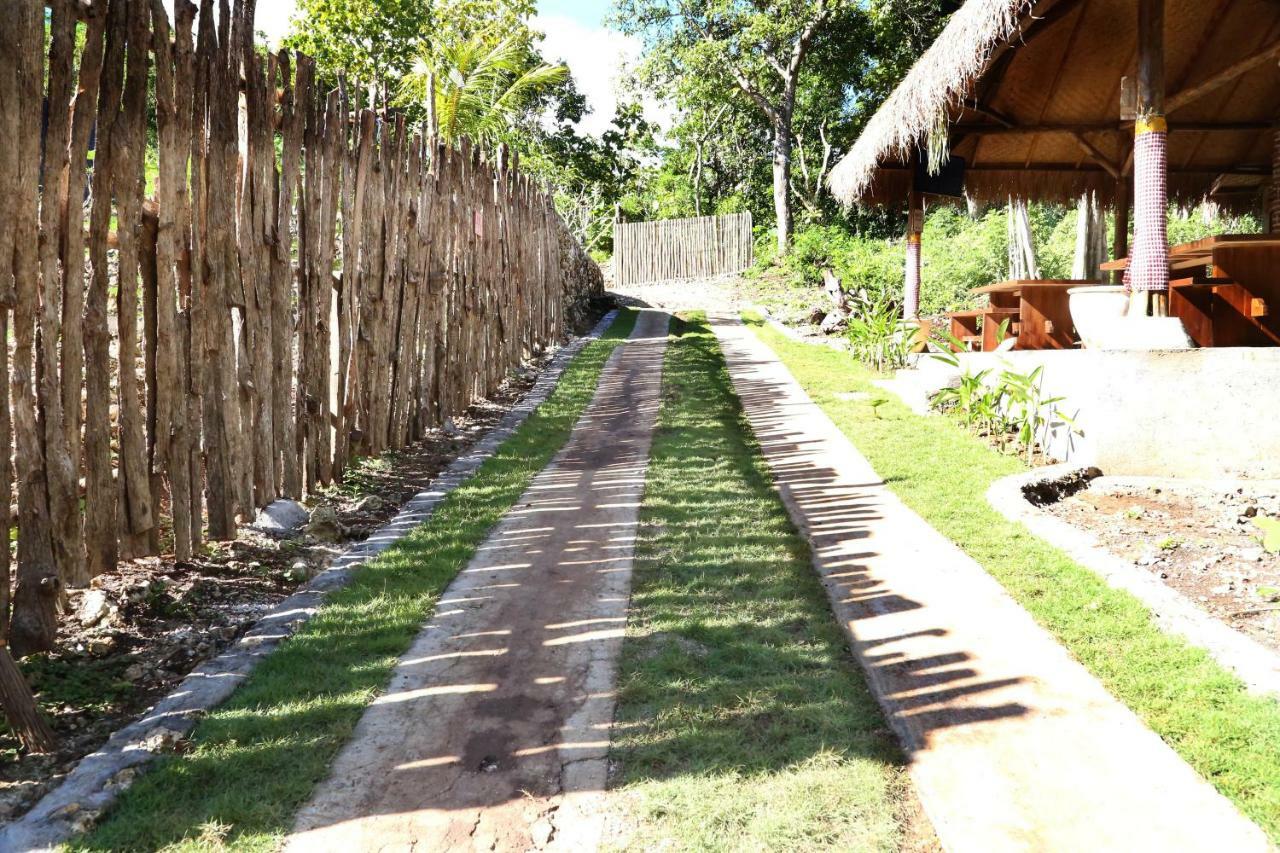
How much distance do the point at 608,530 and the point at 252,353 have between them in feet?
6.23

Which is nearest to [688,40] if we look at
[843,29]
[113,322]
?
[843,29]

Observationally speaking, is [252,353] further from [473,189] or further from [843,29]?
[843,29]

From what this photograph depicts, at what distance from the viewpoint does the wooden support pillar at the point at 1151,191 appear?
6105 millimetres

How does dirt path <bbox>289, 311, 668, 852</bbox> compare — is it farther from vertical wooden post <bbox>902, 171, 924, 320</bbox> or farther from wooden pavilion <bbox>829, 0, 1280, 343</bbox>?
vertical wooden post <bbox>902, 171, 924, 320</bbox>

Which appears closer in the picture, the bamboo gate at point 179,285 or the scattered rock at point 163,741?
the scattered rock at point 163,741

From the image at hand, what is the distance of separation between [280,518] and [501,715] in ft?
7.36

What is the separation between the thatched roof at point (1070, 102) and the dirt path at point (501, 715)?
569 centimetres

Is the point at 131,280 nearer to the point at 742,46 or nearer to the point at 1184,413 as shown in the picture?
the point at 1184,413

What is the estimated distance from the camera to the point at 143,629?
326 centimetres

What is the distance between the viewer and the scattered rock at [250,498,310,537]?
4.34 m

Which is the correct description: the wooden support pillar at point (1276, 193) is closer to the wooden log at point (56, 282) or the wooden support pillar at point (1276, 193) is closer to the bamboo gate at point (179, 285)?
the bamboo gate at point (179, 285)

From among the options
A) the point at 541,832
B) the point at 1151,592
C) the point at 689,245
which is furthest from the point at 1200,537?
the point at 689,245

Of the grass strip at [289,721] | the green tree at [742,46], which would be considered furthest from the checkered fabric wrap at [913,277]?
the green tree at [742,46]

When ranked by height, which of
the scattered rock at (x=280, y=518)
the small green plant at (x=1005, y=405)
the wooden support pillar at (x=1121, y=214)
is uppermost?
the wooden support pillar at (x=1121, y=214)
